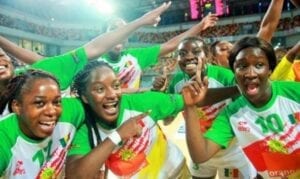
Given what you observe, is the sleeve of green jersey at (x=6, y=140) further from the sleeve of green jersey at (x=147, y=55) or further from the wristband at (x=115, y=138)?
the sleeve of green jersey at (x=147, y=55)

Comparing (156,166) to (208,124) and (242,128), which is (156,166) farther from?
(208,124)

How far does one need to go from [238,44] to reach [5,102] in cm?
158

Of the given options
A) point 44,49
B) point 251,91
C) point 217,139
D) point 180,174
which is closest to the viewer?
A: point 251,91

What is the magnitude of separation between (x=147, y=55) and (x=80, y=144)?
2.16 m

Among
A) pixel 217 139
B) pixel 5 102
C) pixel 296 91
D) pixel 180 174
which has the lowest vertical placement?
pixel 180 174

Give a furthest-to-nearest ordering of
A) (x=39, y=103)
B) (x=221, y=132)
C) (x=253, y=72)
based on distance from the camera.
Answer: (x=221, y=132), (x=253, y=72), (x=39, y=103)

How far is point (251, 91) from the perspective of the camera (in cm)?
259

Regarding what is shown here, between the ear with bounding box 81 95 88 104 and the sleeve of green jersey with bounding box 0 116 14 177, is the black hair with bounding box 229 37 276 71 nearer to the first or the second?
the ear with bounding box 81 95 88 104

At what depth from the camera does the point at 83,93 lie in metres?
2.76

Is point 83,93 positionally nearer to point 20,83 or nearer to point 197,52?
point 20,83

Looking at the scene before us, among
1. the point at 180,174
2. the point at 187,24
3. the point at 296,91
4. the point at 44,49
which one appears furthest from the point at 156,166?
the point at 187,24

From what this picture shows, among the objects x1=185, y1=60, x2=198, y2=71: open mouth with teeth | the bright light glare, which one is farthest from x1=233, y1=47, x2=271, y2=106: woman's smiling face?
the bright light glare

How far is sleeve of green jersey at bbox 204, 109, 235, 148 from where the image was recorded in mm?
2761

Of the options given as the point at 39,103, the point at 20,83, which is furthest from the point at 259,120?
Answer: the point at 20,83
